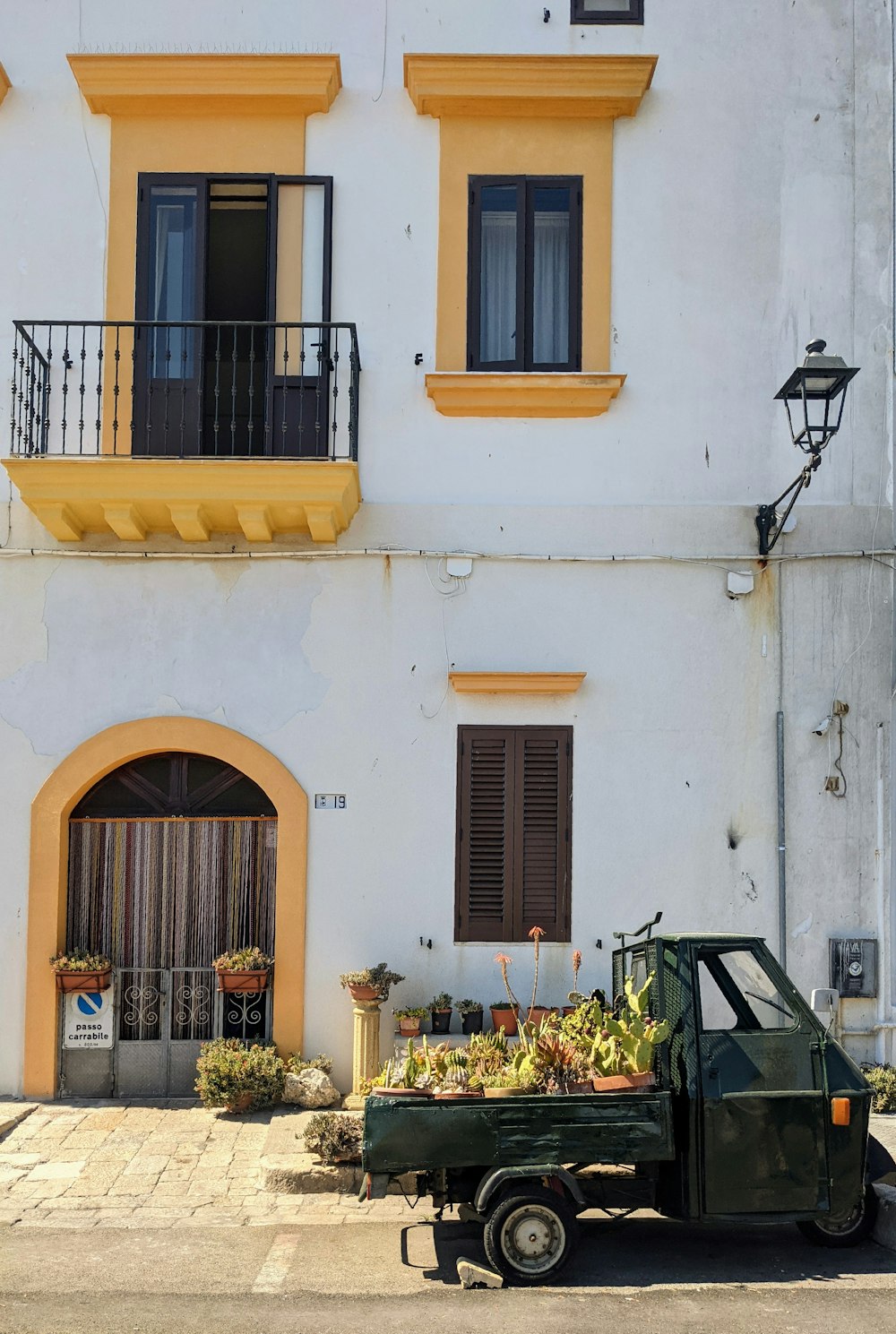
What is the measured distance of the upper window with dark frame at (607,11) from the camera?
10.7 meters

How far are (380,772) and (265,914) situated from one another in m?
1.50

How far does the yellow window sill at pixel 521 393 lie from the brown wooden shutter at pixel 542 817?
8.47 feet

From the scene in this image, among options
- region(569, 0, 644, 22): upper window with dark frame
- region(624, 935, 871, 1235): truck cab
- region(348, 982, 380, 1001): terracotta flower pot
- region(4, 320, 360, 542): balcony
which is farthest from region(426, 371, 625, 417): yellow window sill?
region(624, 935, 871, 1235): truck cab

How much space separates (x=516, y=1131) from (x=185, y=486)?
549cm

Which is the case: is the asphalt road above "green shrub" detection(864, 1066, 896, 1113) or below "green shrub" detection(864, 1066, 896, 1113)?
below

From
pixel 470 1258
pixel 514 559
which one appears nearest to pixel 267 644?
pixel 514 559

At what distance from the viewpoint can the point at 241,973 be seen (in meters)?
10.0

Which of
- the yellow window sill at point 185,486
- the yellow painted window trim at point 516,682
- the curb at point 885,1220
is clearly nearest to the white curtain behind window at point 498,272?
the yellow window sill at point 185,486

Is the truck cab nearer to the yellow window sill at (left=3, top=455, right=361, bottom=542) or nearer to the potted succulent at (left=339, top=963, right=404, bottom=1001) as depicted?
the potted succulent at (left=339, top=963, right=404, bottom=1001)

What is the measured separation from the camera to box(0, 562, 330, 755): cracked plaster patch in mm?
10406

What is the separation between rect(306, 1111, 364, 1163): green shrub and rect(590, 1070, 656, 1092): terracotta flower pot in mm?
2017

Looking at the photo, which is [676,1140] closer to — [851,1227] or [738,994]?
[738,994]

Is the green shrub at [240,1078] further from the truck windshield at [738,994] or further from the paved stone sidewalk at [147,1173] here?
the truck windshield at [738,994]

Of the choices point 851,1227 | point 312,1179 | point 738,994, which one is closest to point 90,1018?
point 312,1179
